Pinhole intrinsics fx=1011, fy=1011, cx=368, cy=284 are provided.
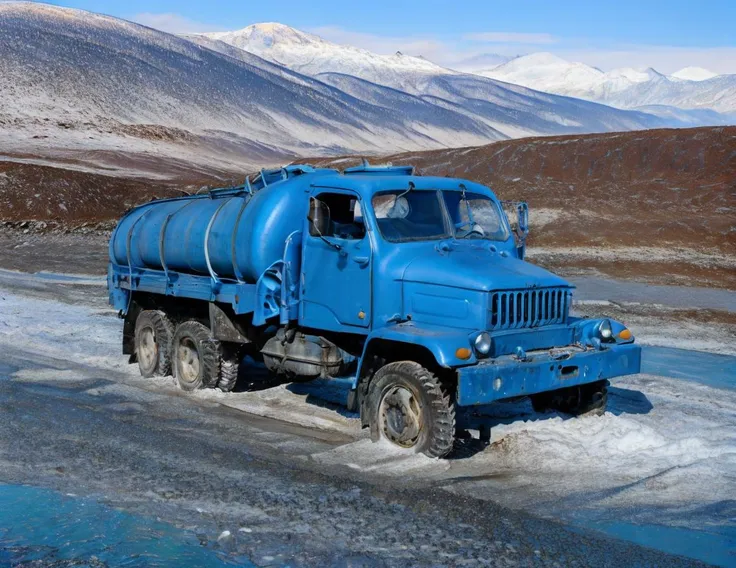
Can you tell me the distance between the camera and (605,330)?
9.64 meters

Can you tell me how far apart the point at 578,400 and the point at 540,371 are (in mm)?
1508

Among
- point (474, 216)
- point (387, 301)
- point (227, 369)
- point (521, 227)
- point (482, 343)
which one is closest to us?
point (482, 343)

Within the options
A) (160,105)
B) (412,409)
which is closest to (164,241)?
(412,409)

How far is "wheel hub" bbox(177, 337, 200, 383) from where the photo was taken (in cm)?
1254

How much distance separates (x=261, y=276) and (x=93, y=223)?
3169cm

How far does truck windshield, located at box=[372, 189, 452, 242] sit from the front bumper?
1.60 meters

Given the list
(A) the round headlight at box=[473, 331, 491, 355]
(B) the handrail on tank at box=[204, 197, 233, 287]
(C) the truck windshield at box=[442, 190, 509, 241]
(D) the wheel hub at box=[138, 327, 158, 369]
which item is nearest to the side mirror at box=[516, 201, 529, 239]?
(C) the truck windshield at box=[442, 190, 509, 241]

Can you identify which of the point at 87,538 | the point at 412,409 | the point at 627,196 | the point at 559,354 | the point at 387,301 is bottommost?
the point at 87,538

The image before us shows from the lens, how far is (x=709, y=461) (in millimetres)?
8617

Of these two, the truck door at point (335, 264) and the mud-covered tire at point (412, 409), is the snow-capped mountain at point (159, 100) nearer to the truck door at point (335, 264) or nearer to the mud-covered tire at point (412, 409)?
the truck door at point (335, 264)

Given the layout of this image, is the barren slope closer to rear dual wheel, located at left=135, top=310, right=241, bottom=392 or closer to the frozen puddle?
rear dual wheel, located at left=135, top=310, right=241, bottom=392

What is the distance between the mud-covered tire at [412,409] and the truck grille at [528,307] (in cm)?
78

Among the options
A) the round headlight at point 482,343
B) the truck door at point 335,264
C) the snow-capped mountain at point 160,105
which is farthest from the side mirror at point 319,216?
the snow-capped mountain at point 160,105

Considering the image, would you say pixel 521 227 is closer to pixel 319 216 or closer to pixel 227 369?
pixel 319 216
